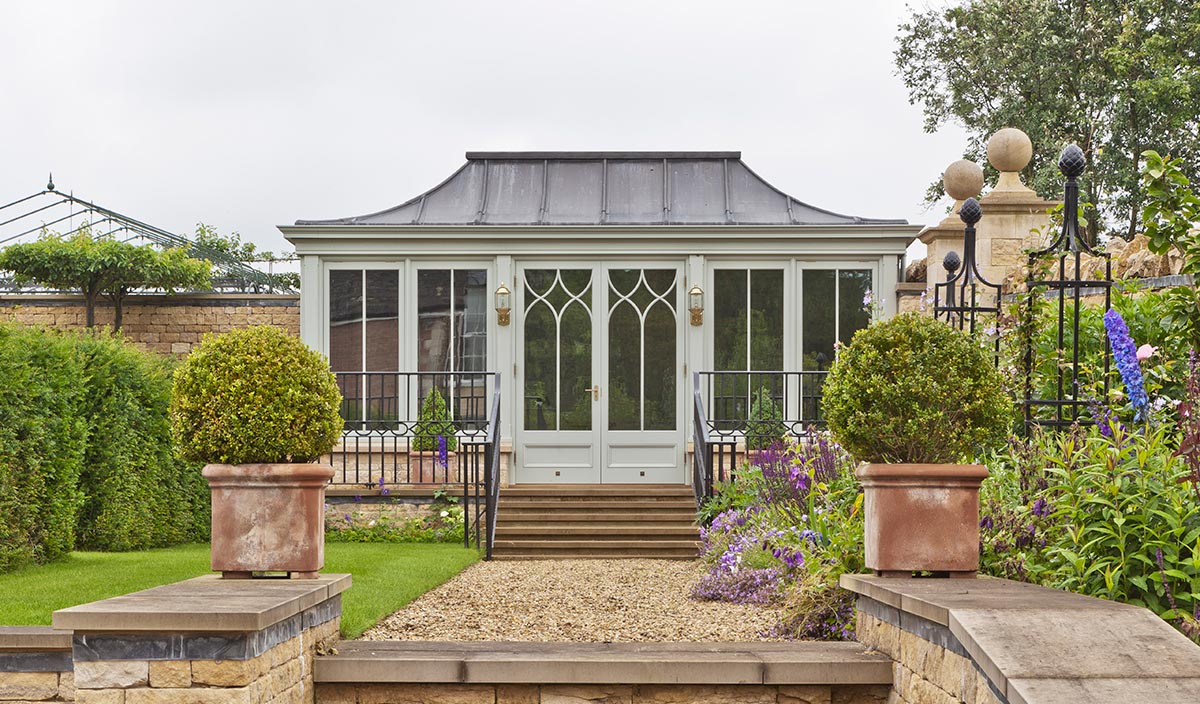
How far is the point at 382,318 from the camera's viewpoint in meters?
11.1

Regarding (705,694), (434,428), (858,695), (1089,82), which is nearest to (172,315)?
(434,428)

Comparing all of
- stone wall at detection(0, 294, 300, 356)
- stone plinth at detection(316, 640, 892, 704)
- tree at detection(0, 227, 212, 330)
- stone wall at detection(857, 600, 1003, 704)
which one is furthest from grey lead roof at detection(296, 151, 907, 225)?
stone plinth at detection(316, 640, 892, 704)

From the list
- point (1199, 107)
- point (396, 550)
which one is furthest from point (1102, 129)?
point (396, 550)

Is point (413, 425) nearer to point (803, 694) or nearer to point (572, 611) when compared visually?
point (572, 611)

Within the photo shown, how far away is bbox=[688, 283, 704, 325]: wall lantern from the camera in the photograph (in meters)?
10.8

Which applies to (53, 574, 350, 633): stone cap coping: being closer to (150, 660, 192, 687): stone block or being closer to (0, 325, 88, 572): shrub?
(150, 660, 192, 687): stone block

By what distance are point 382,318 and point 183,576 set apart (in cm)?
483

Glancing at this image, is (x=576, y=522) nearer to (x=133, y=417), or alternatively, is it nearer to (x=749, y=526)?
(x=749, y=526)

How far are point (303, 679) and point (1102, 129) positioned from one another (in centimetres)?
1608

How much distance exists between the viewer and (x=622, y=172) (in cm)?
1199

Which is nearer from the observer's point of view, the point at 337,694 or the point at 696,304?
the point at 337,694

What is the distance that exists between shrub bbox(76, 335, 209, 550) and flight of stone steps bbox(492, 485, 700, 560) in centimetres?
264

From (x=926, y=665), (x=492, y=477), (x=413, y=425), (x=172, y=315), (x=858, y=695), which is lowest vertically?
(x=858, y=695)

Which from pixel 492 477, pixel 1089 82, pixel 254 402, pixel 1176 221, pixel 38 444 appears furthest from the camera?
pixel 1089 82
